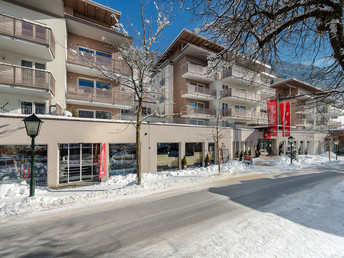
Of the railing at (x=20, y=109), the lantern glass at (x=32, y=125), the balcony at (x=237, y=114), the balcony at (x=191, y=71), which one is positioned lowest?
the lantern glass at (x=32, y=125)

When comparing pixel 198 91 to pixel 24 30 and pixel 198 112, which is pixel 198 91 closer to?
pixel 198 112

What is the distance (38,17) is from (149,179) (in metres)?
14.6

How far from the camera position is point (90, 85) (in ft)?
45.8

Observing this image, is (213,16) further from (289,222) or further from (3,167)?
(3,167)

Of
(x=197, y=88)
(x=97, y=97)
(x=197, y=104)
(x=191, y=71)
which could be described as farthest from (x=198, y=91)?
(x=97, y=97)

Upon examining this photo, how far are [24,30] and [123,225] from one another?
43.0 ft

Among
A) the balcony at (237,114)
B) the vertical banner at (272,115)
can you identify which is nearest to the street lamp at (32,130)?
the balcony at (237,114)

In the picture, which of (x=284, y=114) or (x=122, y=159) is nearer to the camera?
(x=122, y=159)

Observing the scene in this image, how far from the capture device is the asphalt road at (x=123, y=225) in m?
3.83

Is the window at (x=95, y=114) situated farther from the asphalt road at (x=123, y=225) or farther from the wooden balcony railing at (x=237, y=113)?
the wooden balcony railing at (x=237, y=113)

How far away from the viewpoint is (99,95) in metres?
13.1

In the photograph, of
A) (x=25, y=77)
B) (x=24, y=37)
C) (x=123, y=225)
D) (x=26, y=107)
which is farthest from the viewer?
(x=26, y=107)

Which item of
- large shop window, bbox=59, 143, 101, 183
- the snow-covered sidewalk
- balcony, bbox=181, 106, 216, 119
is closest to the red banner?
balcony, bbox=181, 106, 216, 119

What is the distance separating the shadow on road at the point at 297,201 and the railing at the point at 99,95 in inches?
417
